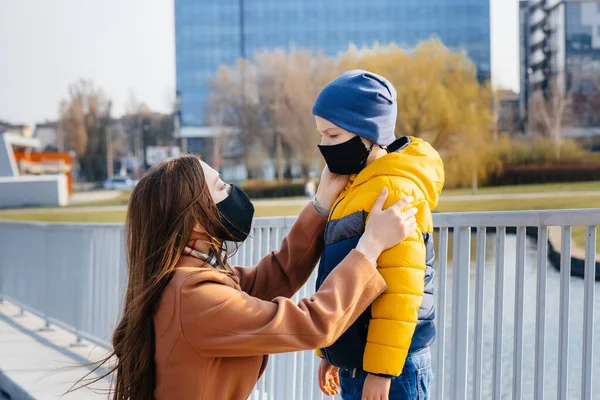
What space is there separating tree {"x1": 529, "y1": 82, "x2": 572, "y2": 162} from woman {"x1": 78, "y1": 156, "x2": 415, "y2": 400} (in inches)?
2457

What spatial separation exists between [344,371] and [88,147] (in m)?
91.7

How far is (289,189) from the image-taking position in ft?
219

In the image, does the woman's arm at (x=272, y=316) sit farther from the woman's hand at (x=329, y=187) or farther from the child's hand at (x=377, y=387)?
the woman's hand at (x=329, y=187)

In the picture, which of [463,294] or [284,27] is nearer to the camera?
[463,294]

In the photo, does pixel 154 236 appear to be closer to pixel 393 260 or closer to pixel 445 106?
pixel 393 260

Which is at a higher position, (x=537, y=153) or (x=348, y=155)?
(x=348, y=155)

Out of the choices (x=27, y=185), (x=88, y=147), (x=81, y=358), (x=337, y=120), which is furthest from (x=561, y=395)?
(x=88, y=147)

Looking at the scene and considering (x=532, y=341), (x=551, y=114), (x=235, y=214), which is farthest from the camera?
(x=551, y=114)

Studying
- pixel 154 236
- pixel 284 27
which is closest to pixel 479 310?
pixel 154 236

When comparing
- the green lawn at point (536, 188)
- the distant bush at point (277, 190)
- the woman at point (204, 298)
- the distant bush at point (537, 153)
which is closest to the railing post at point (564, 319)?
the woman at point (204, 298)

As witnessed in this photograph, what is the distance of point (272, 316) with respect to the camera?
7.09ft

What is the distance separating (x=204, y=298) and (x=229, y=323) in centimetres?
10

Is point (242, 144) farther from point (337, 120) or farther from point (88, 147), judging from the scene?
point (337, 120)

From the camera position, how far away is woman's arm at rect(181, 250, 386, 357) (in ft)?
6.92
